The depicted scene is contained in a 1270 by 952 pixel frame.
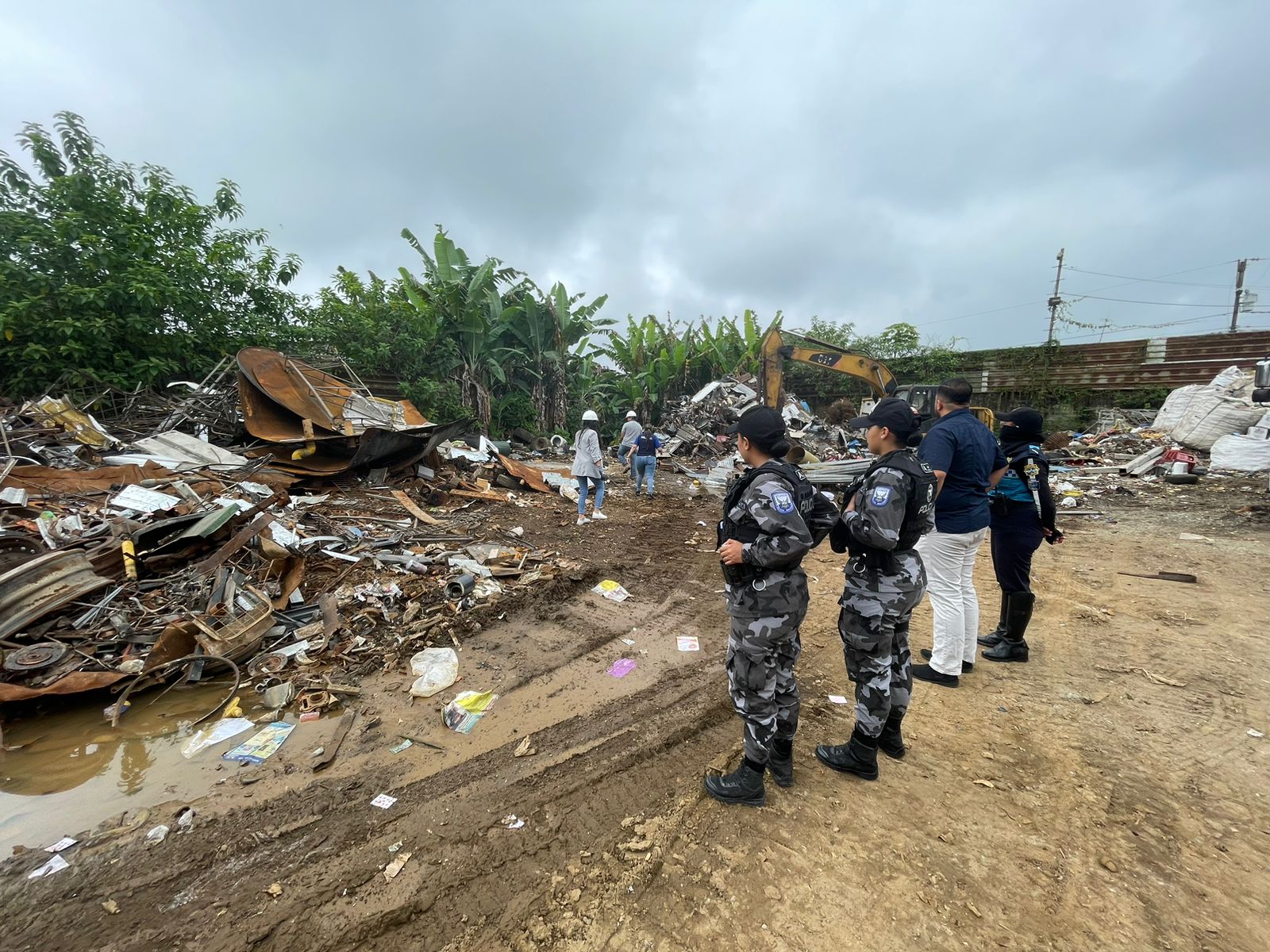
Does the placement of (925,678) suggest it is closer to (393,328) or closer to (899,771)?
(899,771)

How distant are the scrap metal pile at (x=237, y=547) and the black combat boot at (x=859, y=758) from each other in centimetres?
272

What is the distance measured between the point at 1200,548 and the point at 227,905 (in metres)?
9.02

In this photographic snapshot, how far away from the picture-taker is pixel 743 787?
85.3 inches

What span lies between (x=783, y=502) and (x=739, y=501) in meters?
0.21

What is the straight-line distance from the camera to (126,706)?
2941 mm

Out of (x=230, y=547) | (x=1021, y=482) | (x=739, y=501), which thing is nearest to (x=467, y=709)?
(x=739, y=501)

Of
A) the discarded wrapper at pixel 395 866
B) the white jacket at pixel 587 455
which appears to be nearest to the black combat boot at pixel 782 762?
the discarded wrapper at pixel 395 866

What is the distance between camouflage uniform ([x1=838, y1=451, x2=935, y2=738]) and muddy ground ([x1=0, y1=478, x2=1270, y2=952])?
18.2 inches

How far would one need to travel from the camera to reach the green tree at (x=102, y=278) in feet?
22.4

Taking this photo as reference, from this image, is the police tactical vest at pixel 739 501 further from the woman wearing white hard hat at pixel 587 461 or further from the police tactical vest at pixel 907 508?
the woman wearing white hard hat at pixel 587 461

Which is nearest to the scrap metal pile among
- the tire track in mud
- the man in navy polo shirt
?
the tire track in mud

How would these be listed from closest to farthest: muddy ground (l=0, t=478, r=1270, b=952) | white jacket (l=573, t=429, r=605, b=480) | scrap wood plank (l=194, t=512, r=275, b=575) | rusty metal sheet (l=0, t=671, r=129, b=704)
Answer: muddy ground (l=0, t=478, r=1270, b=952) → rusty metal sheet (l=0, t=671, r=129, b=704) → scrap wood plank (l=194, t=512, r=275, b=575) → white jacket (l=573, t=429, r=605, b=480)

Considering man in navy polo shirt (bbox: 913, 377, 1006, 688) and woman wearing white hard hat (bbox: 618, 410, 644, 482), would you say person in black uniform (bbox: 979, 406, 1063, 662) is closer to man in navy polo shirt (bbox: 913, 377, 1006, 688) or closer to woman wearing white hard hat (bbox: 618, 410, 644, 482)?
man in navy polo shirt (bbox: 913, 377, 1006, 688)

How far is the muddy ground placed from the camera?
168 centimetres
